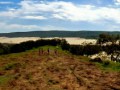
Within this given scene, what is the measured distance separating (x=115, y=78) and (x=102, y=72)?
332cm

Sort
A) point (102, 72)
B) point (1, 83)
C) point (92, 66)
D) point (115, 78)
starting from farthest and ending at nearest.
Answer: point (92, 66) < point (102, 72) < point (115, 78) < point (1, 83)

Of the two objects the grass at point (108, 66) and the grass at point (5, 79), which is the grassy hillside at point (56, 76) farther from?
the grass at point (108, 66)

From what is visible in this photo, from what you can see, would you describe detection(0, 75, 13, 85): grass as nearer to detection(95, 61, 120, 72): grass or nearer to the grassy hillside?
the grassy hillside

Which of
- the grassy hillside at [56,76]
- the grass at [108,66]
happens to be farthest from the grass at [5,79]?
the grass at [108,66]

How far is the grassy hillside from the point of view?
2552 cm

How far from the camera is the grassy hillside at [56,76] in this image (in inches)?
1005

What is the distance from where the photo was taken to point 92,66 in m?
35.4

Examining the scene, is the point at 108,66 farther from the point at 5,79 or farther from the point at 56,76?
the point at 5,79

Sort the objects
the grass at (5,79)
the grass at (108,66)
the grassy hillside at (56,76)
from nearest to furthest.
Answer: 1. the grassy hillside at (56,76)
2. the grass at (5,79)
3. the grass at (108,66)

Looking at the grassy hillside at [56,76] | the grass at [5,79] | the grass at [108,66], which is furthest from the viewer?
the grass at [108,66]

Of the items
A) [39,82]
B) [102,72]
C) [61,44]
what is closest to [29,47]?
[61,44]

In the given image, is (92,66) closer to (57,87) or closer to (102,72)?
(102,72)

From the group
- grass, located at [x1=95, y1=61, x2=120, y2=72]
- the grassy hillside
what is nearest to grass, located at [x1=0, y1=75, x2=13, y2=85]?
the grassy hillside

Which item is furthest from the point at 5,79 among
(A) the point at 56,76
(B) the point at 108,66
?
(B) the point at 108,66
